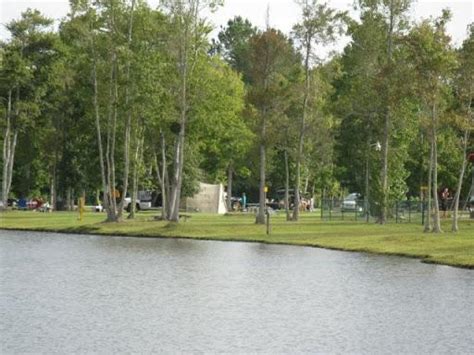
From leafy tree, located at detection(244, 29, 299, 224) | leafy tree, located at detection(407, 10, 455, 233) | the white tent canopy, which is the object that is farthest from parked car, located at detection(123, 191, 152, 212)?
leafy tree, located at detection(407, 10, 455, 233)

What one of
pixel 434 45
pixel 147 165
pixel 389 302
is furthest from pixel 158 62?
pixel 389 302

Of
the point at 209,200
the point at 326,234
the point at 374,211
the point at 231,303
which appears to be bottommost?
the point at 231,303

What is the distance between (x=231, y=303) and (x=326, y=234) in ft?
91.7

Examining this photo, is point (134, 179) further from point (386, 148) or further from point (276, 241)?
point (276, 241)

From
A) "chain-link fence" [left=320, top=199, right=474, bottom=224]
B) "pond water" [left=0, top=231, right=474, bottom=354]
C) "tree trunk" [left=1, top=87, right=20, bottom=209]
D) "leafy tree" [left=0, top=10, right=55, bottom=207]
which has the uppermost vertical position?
"leafy tree" [left=0, top=10, right=55, bottom=207]

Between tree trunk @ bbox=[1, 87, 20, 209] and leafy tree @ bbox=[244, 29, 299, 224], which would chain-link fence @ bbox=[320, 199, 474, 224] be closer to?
leafy tree @ bbox=[244, 29, 299, 224]

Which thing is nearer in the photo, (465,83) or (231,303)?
(231,303)

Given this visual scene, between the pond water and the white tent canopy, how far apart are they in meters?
52.9

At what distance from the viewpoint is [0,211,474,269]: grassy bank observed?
140 feet

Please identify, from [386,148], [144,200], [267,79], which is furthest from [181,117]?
[144,200]

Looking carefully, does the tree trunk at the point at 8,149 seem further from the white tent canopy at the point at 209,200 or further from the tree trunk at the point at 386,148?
the tree trunk at the point at 386,148

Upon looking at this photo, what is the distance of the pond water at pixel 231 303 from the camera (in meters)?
20.1

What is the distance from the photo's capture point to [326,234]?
175ft

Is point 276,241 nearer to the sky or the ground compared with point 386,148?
nearer to the ground
